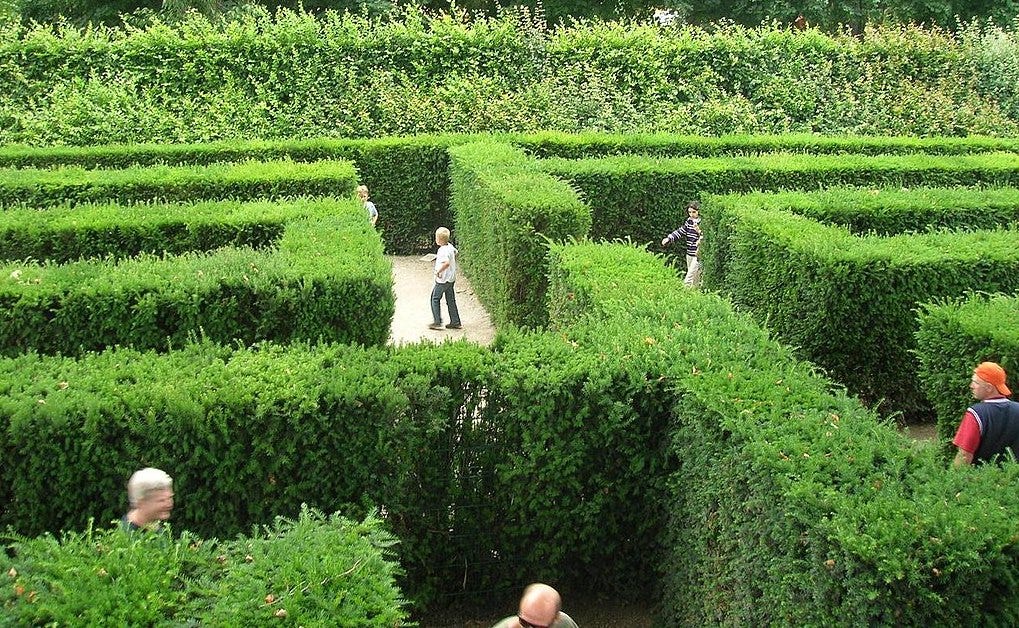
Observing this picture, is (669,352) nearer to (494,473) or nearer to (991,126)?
(494,473)

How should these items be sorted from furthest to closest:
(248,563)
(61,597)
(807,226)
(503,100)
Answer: (503,100) < (807,226) < (248,563) < (61,597)

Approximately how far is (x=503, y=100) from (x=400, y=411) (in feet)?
48.8

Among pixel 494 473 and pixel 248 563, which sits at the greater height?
pixel 248 563

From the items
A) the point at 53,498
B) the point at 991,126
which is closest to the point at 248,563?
the point at 53,498

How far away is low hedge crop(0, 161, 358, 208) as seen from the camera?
41.5 ft

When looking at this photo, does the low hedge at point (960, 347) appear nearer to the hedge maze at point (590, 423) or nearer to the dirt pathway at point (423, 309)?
the hedge maze at point (590, 423)

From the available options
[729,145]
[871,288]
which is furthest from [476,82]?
[871,288]

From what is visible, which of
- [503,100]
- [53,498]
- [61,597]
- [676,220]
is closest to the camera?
[61,597]

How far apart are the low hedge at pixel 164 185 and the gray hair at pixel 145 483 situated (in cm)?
777

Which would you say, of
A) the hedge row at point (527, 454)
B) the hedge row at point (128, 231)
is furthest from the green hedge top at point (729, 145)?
the hedge row at point (527, 454)

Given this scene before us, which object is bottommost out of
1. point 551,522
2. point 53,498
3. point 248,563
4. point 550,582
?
point 550,582

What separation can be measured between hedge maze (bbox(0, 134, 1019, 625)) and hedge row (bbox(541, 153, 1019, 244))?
4073 millimetres

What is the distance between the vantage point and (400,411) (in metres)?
6.05

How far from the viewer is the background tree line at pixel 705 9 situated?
2756 cm
